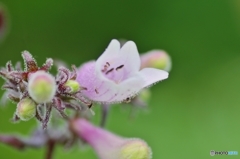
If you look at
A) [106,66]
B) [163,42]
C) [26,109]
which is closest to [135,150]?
[106,66]

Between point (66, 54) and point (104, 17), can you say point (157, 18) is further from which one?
point (66, 54)

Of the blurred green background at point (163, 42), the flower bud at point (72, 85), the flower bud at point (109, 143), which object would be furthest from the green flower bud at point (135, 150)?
the blurred green background at point (163, 42)

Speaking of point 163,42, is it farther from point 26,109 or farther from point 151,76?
point 26,109

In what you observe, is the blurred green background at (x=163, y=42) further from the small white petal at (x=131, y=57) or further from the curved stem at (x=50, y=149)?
the small white petal at (x=131, y=57)

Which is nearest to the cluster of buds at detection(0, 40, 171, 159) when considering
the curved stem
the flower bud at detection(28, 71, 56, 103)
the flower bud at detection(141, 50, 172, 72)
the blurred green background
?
the flower bud at detection(28, 71, 56, 103)

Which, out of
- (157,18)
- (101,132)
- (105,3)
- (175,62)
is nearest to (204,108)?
(175,62)

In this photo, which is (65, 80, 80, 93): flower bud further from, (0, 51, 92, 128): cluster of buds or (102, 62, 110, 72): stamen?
(102, 62, 110, 72): stamen

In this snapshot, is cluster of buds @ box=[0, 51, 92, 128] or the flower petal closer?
cluster of buds @ box=[0, 51, 92, 128]
